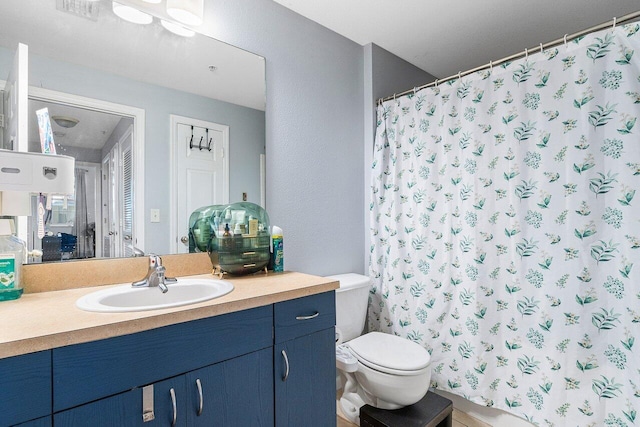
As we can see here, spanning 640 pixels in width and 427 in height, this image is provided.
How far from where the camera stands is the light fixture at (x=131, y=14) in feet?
4.42

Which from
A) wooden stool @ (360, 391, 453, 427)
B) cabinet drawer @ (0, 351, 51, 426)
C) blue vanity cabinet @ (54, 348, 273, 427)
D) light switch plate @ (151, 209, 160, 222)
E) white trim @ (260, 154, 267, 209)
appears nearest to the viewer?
cabinet drawer @ (0, 351, 51, 426)

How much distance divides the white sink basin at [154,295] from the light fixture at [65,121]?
0.64 metres

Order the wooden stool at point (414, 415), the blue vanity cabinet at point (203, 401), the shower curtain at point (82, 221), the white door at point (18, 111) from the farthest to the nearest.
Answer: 1. the wooden stool at point (414, 415)
2. the shower curtain at point (82, 221)
3. the white door at point (18, 111)
4. the blue vanity cabinet at point (203, 401)

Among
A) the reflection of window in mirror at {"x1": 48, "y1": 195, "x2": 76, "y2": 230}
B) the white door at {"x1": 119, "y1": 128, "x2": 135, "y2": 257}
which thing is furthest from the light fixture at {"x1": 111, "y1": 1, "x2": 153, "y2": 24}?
the reflection of window in mirror at {"x1": 48, "y1": 195, "x2": 76, "y2": 230}

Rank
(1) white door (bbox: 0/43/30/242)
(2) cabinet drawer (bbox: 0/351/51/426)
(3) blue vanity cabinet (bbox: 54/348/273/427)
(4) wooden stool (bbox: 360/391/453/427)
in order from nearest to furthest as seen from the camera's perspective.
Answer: (2) cabinet drawer (bbox: 0/351/51/426) < (3) blue vanity cabinet (bbox: 54/348/273/427) < (1) white door (bbox: 0/43/30/242) < (4) wooden stool (bbox: 360/391/453/427)

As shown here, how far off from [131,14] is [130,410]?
149 cm

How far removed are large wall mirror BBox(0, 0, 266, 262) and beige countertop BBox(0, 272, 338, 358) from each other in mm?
260

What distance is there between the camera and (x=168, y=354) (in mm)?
917

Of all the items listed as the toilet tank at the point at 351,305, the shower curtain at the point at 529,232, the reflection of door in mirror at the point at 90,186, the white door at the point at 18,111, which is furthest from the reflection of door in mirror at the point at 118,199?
the shower curtain at the point at 529,232

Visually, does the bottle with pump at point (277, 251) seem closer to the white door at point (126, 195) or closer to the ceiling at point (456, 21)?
the white door at point (126, 195)

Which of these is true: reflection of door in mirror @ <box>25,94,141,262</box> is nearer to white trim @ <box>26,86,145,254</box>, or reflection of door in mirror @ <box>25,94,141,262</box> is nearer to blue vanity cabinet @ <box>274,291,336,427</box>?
white trim @ <box>26,86,145,254</box>

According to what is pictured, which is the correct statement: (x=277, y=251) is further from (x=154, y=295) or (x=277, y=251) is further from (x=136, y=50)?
(x=136, y=50)

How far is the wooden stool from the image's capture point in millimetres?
1544

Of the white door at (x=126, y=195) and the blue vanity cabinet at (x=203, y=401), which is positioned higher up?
the white door at (x=126, y=195)
